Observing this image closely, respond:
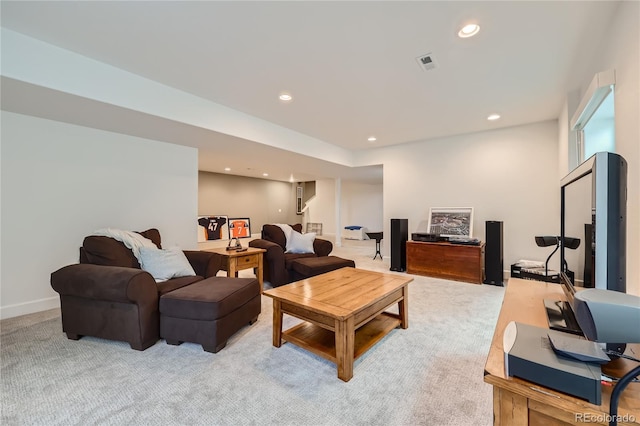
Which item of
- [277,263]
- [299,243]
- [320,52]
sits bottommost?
[277,263]

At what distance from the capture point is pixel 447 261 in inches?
169

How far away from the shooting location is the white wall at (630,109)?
1337 millimetres

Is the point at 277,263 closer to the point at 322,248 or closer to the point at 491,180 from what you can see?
the point at 322,248

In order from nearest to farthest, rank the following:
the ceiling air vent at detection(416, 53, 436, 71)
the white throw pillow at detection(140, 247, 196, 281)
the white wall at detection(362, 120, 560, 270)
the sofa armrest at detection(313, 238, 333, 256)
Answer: the ceiling air vent at detection(416, 53, 436, 71) → the white throw pillow at detection(140, 247, 196, 281) → the white wall at detection(362, 120, 560, 270) → the sofa armrest at detection(313, 238, 333, 256)

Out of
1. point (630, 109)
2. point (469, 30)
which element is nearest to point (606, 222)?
point (630, 109)

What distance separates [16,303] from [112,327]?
1662 millimetres

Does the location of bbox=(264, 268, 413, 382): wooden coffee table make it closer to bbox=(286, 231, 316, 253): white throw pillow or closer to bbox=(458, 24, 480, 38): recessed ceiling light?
bbox=(286, 231, 316, 253): white throw pillow

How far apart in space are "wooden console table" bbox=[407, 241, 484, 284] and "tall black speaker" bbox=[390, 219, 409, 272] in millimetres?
200

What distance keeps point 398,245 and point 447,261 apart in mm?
867

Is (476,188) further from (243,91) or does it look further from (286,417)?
(286,417)

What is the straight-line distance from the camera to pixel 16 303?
2.81 m

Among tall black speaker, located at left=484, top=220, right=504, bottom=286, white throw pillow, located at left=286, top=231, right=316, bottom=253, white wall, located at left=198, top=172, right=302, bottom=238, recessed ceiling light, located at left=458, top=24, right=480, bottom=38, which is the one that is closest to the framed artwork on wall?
tall black speaker, located at left=484, top=220, right=504, bottom=286

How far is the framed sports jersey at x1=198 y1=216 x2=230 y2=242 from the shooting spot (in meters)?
8.15

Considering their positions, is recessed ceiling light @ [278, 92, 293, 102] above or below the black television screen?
above
